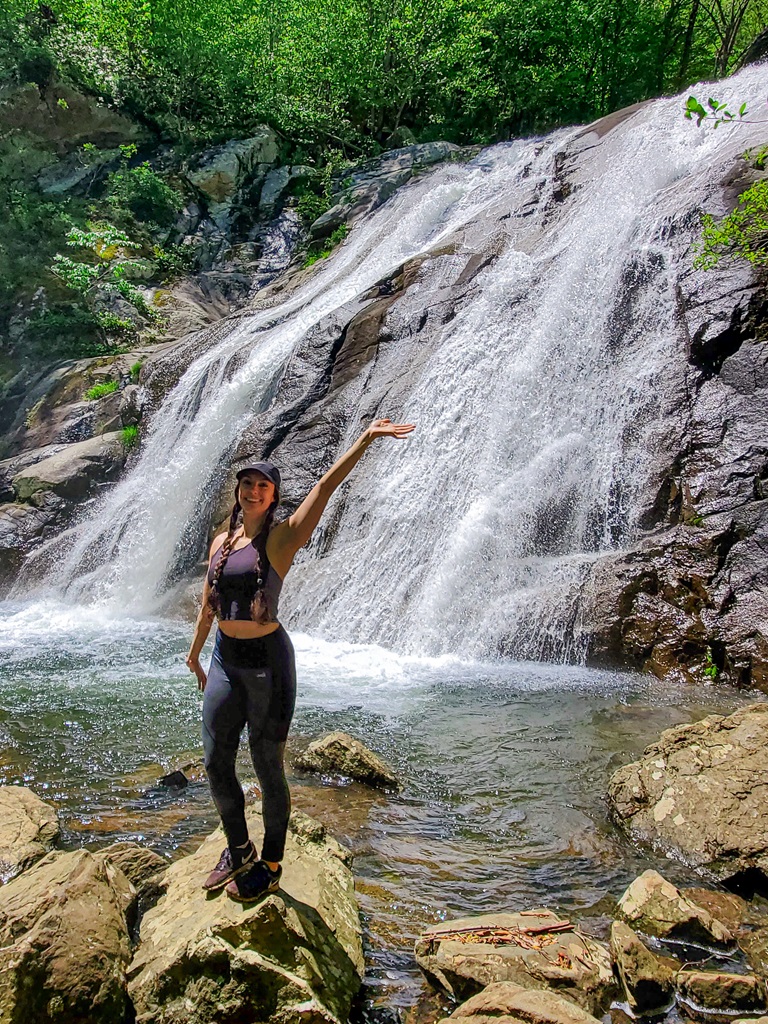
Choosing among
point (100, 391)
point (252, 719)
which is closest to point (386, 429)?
point (252, 719)

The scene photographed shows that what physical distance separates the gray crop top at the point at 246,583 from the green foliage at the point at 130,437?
1394cm

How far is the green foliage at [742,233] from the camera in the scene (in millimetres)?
8172

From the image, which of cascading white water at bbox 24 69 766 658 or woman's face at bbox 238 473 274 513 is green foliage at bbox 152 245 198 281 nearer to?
cascading white water at bbox 24 69 766 658

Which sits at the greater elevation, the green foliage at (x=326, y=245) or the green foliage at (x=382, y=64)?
the green foliage at (x=382, y=64)

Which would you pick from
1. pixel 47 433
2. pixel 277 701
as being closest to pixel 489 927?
pixel 277 701

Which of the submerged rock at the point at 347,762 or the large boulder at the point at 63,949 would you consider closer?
the large boulder at the point at 63,949

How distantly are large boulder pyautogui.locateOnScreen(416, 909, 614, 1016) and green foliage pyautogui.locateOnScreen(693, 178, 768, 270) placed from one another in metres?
7.89

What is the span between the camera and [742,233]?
915 cm

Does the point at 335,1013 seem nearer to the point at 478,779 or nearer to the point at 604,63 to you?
the point at 478,779

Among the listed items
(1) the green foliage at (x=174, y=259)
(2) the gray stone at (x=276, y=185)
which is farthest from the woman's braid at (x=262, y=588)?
(2) the gray stone at (x=276, y=185)

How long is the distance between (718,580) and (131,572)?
32.7 feet

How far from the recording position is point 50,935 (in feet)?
8.45

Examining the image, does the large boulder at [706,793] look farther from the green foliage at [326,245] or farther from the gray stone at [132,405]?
the green foliage at [326,245]

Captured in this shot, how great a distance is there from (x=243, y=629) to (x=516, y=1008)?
161cm
